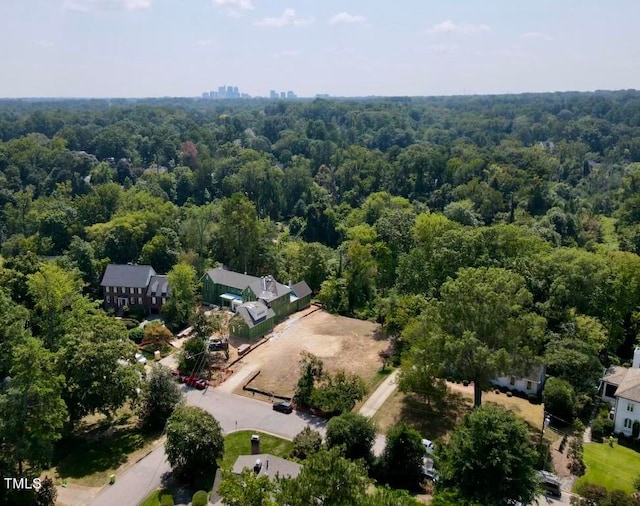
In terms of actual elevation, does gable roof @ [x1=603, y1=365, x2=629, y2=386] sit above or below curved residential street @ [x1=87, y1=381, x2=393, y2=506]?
above

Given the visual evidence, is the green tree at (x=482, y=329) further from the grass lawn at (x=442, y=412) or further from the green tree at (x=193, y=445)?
the green tree at (x=193, y=445)

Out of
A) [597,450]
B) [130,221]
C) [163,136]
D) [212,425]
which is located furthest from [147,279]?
[163,136]

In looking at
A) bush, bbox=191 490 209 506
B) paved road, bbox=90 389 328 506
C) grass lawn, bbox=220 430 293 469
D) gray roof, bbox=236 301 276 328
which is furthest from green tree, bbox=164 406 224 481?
gray roof, bbox=236 301 276 328

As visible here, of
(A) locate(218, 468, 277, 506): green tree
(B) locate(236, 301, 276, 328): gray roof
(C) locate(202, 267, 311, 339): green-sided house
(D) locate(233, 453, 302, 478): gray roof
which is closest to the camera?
(A) locate(218, 468, 277, 506): green tree

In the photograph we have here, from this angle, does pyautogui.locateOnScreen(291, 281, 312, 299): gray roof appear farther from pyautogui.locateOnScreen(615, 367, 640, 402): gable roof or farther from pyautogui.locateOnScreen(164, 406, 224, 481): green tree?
pyautogui.locateOnScreen(615, 367, 640, 402): gable roof

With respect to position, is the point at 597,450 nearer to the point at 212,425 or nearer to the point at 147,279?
the point at 212,425

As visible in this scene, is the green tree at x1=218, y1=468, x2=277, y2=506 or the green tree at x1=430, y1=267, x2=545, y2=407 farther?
the green tree at x1=430, y1=267, x2=545, y2=407
